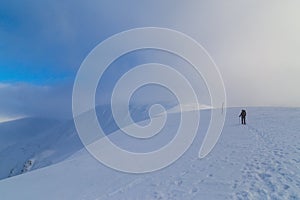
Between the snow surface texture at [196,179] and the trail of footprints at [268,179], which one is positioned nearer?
the trail of footprints at [268,179]

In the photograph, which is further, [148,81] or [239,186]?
[148,81]

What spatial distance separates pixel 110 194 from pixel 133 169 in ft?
10.7

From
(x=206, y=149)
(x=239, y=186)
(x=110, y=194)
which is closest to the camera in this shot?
(x=239, y=186)

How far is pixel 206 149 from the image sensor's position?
14219 mm

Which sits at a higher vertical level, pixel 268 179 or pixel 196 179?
pixel 268 179

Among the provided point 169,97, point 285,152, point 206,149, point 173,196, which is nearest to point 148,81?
point 206,149

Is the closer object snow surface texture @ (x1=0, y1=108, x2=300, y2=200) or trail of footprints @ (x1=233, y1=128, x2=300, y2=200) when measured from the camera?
trail of footprints @ (x1=233, y1=128, x2=300, y2=200)

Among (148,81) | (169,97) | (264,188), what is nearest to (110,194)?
(264,188)

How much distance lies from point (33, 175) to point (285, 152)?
52.2ft

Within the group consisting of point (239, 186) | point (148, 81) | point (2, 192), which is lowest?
point (2, 192)

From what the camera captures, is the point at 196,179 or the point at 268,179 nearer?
the point at 268,179

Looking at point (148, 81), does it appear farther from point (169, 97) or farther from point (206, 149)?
point (169, 97)

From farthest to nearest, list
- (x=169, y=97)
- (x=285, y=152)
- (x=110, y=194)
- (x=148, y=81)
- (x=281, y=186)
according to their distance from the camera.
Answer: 1. (x=169, y=97)
2. (x=148, y=81)
3. (x=285, y=152)
4. (x=110, y=194)
5. (x=281, y=186)

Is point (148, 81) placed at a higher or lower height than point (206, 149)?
higher
